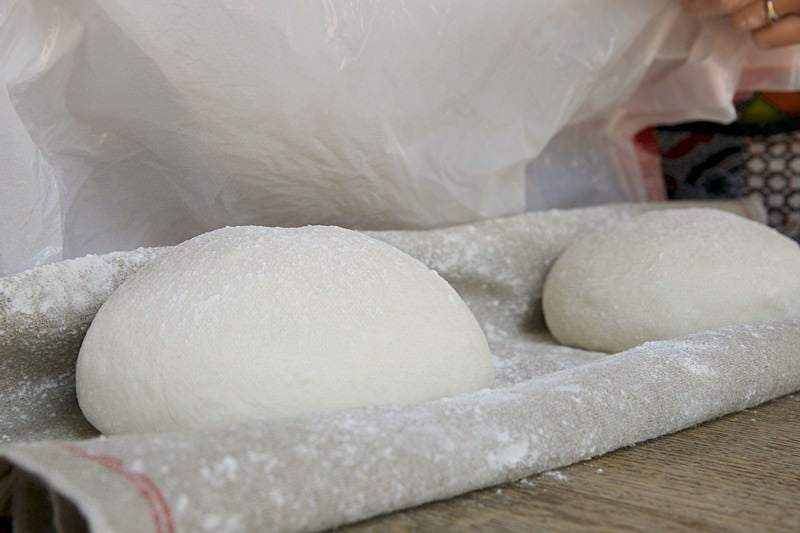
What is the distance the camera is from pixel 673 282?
3.34 ft

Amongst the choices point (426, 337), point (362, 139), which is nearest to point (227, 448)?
point (426, 337)

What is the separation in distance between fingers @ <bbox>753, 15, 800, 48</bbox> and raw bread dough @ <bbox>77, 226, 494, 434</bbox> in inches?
32.2

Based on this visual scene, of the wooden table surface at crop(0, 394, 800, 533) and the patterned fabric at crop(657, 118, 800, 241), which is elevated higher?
the wooden table surface at crop(0, 394, 800, 533)

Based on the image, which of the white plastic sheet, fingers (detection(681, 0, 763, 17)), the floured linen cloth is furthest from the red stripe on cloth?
fingers (detection(681, 0, 763, 17))

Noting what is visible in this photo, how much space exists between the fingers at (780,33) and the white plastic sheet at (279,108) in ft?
0.45

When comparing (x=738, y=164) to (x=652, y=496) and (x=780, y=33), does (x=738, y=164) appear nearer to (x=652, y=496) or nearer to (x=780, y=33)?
(x=780, y=33)

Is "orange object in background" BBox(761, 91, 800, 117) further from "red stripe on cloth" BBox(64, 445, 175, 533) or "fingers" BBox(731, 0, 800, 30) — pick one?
"red stripe on cloth" BBox(64, 445, 175, 533)

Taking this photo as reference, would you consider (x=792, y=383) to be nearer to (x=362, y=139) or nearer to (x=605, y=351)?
(x=605, y=351)

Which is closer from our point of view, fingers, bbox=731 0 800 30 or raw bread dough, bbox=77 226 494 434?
raw bread dough, bbox=77 226 494 434

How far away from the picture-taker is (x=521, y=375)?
930 mm

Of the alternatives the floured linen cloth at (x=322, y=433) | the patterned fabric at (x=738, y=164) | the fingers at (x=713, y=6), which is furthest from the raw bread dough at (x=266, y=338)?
the patterned fabric at (x=738, y=164)

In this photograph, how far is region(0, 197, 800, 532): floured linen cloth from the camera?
1.59ft

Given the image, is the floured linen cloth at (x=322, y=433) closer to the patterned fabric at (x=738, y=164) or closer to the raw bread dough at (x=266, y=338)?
the raw bread dough at (x=266, y=338)

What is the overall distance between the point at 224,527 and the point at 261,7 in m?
Answer: 0.53
